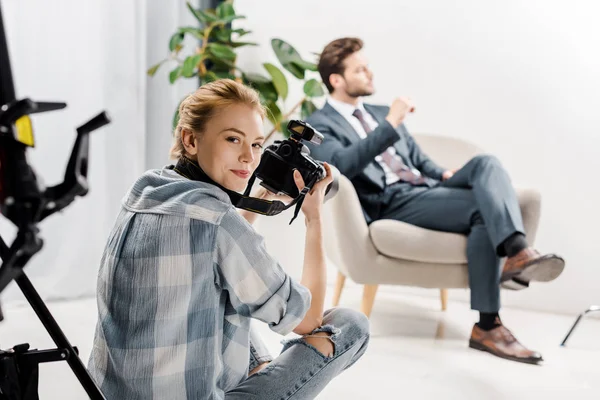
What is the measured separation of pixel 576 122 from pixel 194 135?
2.37m

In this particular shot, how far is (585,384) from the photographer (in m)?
2.27

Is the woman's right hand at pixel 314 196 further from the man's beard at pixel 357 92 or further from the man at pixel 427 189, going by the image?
the man's beard at pixel 357 92

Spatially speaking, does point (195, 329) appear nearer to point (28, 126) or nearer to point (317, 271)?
point (317, 271)

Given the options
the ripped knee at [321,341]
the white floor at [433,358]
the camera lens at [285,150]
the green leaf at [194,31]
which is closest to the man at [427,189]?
the white floor at [433,358]

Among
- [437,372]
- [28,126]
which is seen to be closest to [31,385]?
[28,126]

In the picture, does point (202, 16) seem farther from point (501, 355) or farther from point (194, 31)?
point (501, 355)

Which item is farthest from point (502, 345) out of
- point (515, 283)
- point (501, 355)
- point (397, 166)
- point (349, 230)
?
point (397, 166)

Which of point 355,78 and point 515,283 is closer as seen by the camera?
point 515,283

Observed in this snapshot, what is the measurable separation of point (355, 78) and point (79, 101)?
1067mm

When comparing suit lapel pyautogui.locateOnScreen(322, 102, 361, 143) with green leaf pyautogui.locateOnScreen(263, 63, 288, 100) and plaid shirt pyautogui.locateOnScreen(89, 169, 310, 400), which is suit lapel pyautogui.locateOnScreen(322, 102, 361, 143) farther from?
plaid shirt pyautogui.locateOnScreen(89, 169, 310, 400)

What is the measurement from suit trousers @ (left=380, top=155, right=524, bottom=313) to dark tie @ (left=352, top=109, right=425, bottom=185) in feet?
0.14

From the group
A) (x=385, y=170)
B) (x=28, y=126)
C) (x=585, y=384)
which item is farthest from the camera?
(x=385, y=170)

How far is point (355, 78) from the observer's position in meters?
2.86

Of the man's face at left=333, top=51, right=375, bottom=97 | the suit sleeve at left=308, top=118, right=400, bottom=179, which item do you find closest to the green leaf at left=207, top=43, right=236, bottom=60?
the man's face at left=333, top=51, right=375, bottom=97
